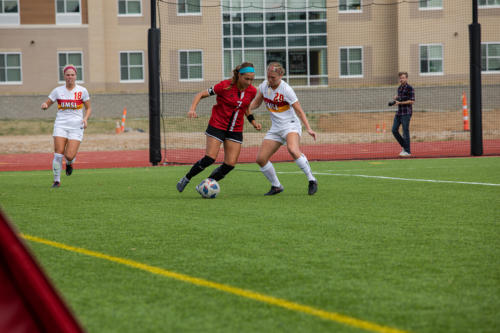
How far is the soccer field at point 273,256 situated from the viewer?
394cm

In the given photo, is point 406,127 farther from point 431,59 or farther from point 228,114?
→ point 431,59

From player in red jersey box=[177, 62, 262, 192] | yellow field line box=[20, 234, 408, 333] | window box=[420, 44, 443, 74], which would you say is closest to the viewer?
yellow field line box=[20, 234, 408, 333]

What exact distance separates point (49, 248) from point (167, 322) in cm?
251

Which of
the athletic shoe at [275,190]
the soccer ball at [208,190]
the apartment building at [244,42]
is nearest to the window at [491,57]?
the apartment building at [244,42]

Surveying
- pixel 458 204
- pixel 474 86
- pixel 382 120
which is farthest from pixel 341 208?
pixel 382 120

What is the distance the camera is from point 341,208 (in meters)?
8.55

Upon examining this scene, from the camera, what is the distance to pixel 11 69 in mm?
42438

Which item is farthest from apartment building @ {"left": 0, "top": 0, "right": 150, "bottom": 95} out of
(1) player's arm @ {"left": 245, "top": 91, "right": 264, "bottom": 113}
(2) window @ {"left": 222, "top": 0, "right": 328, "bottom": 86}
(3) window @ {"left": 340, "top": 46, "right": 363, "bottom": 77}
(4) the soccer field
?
(1) player's arm @ {"left": 245, "top": 91, "right": 264, "bottom": 113}

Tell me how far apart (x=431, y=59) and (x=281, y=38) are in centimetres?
842

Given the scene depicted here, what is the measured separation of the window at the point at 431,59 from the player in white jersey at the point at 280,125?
30.3 m

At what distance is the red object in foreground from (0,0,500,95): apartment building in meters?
34.4

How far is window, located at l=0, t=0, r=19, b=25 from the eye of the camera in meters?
42.2

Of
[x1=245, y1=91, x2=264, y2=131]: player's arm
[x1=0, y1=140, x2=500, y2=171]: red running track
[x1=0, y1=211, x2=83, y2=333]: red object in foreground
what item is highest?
[x1=245, y1=91, x2=264, y2=131]: player's arm

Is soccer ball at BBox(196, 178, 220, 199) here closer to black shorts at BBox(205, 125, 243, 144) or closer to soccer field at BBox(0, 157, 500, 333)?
soccer field at BBox(0, 157, 500, 333)
